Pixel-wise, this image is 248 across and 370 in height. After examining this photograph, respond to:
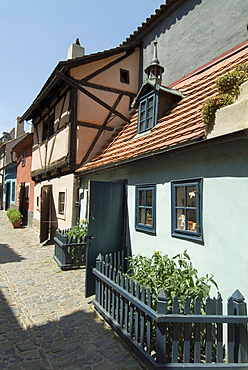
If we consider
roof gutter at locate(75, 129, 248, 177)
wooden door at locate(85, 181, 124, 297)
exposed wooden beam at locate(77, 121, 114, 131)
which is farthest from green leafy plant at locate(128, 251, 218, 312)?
exposed wooden beam at locate(77, 121, 114, 131)

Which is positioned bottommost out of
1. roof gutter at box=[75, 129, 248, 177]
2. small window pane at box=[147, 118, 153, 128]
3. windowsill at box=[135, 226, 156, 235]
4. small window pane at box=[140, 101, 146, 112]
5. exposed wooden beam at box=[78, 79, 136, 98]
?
windowsill at box=[135, 226, 156, 235]

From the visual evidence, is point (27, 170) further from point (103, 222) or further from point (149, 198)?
point (149, 198)

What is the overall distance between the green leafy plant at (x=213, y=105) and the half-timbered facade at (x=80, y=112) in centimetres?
581

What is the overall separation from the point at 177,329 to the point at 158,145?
3383 millimetres

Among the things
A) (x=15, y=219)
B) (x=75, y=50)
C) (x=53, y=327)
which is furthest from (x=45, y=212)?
(x=75, y=50)

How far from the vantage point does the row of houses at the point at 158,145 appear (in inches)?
138

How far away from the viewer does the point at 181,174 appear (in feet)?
14.7

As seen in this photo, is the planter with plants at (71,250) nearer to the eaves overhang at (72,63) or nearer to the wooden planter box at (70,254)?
the wooden planter box at (70,254)

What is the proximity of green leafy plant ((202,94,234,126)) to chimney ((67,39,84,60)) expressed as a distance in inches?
370

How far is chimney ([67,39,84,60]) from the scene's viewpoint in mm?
11009

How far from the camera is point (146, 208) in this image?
18.0 ft

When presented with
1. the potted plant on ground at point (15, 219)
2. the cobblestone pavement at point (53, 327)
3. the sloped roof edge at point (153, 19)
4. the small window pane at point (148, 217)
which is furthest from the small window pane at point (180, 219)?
the potted plant on ground at point (15, 219)

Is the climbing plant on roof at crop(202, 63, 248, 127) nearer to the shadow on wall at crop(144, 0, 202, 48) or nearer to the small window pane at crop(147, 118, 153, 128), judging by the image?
the small window pane at crop(147, 118, 153, 128)

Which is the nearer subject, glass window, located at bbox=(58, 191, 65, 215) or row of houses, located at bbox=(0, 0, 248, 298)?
row of houses, located at bbox=(0, 0, 248, 298)
